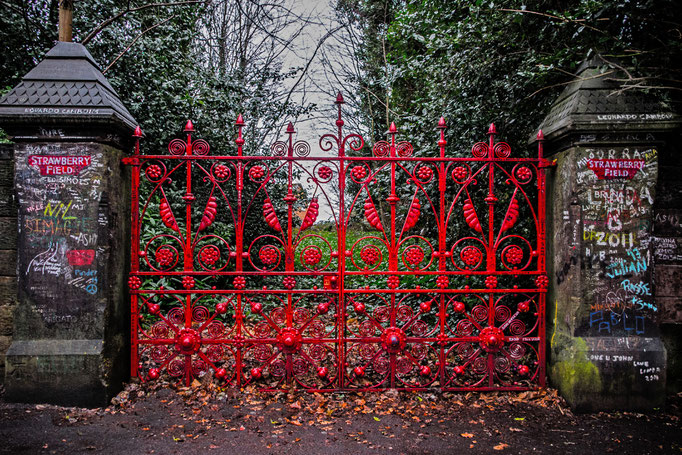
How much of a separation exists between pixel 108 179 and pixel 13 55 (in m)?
3.90

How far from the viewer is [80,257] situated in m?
3.53

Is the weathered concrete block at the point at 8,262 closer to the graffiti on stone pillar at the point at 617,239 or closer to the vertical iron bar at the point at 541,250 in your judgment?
the vertical iron bar at the point at 541,250

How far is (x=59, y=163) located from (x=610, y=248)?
4.88 metres

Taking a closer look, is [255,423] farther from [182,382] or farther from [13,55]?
[13,55]

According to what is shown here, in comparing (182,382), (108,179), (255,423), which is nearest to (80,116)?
(108,179)

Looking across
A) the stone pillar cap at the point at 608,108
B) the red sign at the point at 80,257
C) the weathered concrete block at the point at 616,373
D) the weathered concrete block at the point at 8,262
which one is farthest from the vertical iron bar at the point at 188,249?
the weathered concrete block at the point at 616,373

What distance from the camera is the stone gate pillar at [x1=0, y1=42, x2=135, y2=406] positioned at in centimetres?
343

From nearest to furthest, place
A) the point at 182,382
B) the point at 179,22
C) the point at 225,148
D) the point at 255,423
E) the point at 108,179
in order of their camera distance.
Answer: the point at 255,423, the point at 108,179, the point at 182,382, the point at 179,22, the point at 225,148

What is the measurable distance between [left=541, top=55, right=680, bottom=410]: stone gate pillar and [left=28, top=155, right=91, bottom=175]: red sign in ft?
13.9

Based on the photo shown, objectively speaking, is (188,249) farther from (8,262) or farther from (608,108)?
(608,108)

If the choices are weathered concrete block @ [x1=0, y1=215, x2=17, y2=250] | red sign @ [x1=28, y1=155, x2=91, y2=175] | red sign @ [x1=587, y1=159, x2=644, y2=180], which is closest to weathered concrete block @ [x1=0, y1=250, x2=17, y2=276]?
weathered concrete block @ [x1=0, y1=215, x2=17, y2=250]

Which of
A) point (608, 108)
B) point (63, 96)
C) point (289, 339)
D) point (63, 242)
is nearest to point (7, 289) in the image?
point (63, 242)

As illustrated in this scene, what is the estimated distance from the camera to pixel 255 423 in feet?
11.0

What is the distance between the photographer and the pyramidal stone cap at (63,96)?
345cm
